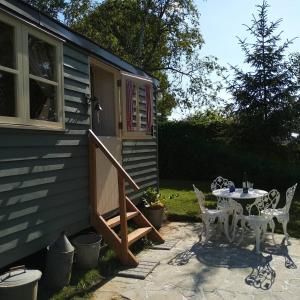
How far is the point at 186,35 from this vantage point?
21.1 meters

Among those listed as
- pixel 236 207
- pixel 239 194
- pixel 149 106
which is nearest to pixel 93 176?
pixel 236 207

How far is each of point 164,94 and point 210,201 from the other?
1258 cm

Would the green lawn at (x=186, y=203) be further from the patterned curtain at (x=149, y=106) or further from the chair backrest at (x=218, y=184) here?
the patterned curtain at (x=149, y=106)

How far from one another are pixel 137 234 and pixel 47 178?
1809mm

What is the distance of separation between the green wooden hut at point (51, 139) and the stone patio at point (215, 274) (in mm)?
574

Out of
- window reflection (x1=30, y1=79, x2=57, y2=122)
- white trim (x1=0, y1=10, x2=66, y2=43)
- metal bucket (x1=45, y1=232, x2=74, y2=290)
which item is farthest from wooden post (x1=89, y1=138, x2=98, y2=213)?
white trim (x1=0, y1=10, x2=66, y2=43)

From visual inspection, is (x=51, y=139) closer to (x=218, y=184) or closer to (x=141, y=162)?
(x=141, y=162)

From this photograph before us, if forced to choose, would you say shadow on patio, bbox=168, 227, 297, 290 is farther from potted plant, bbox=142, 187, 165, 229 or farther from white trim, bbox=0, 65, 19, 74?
white trim, bbox=0, 65, 19, 74

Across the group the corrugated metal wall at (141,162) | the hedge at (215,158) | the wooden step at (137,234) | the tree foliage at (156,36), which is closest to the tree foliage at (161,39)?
the tree foliage at (156,36)

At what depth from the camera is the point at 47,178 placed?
4.86 m

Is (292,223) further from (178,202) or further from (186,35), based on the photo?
(186,35)

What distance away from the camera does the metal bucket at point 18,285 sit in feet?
12.2

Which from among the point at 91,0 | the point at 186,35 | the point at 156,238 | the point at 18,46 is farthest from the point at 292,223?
the point at 91,0

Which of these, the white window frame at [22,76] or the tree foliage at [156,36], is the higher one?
the tree foliage at [156,36]
